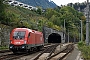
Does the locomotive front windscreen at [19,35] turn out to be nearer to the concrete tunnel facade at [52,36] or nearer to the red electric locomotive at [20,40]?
the red electric locomotive at [20,40]

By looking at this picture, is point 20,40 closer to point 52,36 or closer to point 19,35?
point 19,35

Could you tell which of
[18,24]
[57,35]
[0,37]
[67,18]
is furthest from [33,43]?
[67,18]

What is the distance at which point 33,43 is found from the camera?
3338cm

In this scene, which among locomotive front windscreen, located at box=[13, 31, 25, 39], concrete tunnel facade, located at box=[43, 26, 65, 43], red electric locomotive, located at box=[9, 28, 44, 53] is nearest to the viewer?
red electric locomotive, located at box=[9, 28, 44, 53]

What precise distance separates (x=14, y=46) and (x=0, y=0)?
1686 cm

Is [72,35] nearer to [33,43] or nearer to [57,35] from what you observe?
[57,35]

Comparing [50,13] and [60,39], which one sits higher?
[50,13]

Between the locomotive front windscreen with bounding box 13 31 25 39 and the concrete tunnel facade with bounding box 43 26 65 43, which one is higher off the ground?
the locomotive front windscreen with bounding box 13 31 25 39

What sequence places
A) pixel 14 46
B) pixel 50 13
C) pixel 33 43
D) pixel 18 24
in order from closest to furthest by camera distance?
pixel 14 46, pixel 33 43, pixel 18 24, pixel 50 13

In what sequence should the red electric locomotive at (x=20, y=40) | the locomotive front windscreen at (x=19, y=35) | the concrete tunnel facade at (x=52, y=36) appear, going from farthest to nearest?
the concrete tunnel facade at (x=52, y=36), the locomotive front windscreen at (x=19, y=35), the red electric locomotive at (x=20, y=40)

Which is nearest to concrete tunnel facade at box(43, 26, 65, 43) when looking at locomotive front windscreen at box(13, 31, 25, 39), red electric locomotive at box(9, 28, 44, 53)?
red electric locomotive at box(9, 28, 44, 53)

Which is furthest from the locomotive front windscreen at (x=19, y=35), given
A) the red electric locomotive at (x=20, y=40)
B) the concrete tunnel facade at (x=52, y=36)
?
the concrete tunnel facade at (x=52, y=36)

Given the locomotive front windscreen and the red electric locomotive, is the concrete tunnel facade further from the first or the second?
the locomotive front windscreen

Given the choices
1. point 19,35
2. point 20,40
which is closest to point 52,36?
point 19,35
